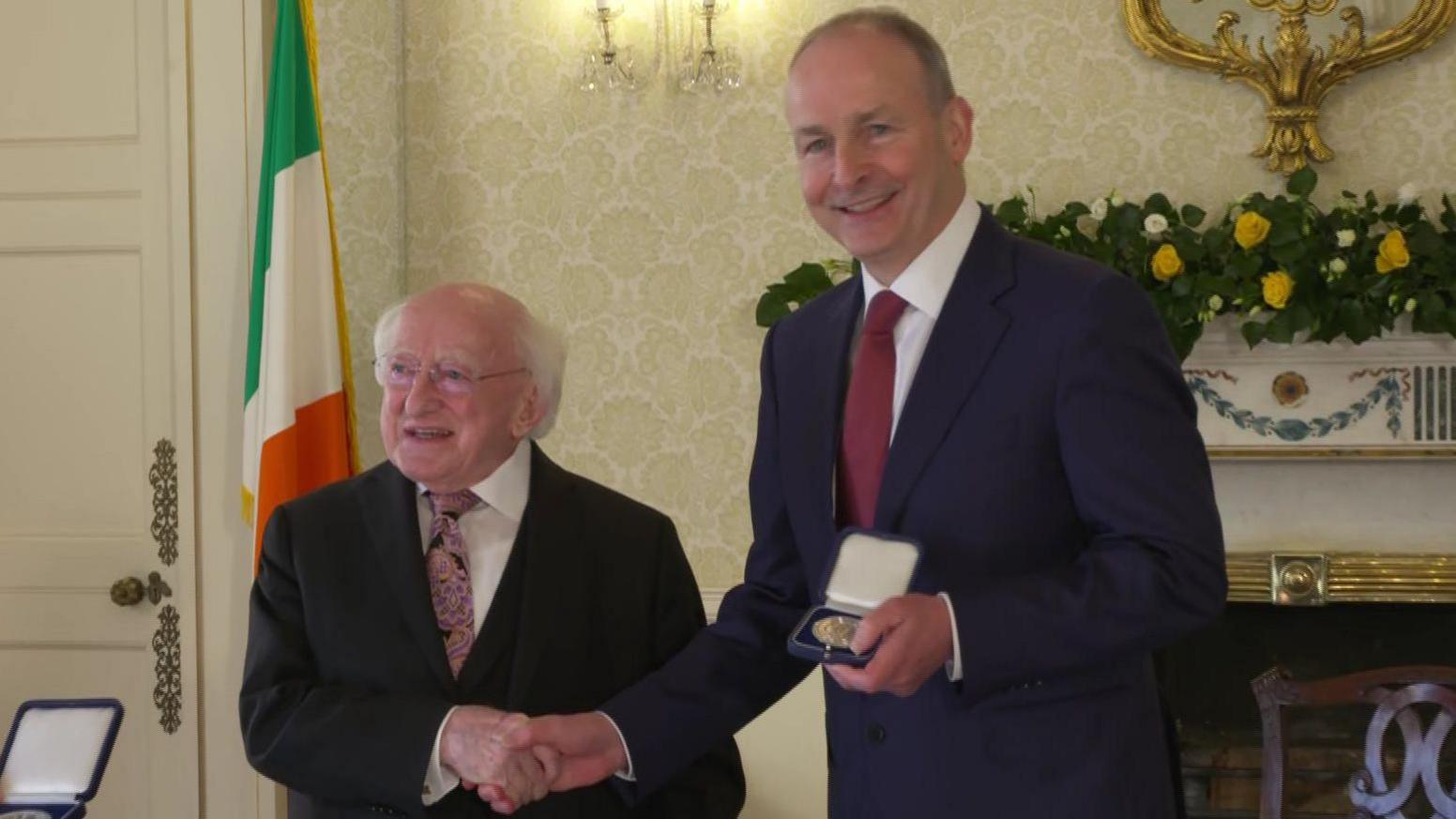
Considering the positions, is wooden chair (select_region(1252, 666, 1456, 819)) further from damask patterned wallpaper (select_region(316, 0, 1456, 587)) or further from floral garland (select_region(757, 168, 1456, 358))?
damask patterned wallpaper (select_region(316, 0, 1456, 587))

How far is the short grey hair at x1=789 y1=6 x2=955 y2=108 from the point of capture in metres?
1.83

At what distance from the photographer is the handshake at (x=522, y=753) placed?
1968 mm

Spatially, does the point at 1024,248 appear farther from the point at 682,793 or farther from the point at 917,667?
the point at 682,793

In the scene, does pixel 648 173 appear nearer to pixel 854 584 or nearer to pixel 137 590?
pixel 137 590

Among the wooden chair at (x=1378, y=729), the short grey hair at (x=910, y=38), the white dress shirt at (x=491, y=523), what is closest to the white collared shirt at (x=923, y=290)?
the short grey hair at (x=910, y=38)

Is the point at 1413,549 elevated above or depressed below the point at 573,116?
below

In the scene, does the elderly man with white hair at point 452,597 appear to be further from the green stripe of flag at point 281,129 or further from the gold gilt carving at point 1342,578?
the gold gilt carving at point 1342,578

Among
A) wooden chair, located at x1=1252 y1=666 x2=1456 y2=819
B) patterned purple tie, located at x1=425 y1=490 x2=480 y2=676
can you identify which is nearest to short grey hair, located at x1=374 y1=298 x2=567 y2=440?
patterned purple tie, located at x1=425 y1=490 x2=480 y2=676

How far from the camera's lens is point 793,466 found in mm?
1949

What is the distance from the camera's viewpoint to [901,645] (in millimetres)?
1597

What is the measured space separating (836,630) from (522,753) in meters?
0.53

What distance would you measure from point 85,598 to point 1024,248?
3277 mm

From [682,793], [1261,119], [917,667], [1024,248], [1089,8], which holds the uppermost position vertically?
[1089,8]

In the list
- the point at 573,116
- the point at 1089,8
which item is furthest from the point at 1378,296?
the point at 573,116
